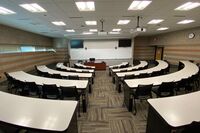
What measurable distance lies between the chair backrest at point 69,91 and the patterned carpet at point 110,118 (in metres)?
0.66

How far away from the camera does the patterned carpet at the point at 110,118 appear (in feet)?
9.60

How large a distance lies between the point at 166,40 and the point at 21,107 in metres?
11.9

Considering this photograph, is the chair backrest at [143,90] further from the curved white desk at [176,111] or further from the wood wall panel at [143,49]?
the wood wall panel at [143,49]

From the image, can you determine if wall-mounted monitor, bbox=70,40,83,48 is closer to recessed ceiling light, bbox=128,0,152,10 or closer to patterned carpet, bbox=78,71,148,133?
patterned carpet, bbox=78,71,148,133

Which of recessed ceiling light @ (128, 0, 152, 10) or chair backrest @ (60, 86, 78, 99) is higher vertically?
recessed ceiling light @ (128, 0, 152, 10)

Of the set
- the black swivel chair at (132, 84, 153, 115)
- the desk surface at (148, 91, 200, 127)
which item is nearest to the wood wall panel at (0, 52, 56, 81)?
the black swivel chair at (132, 84, 153, 115)

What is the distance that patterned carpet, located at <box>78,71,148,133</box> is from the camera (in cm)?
293

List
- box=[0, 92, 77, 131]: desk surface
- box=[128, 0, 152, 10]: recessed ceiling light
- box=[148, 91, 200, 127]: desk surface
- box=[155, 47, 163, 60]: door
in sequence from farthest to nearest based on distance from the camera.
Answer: box=[155, 47, 163, 60]: door → box=[128, 0, 152, 10]: recessed ceiling light → box=[148, 91, 200, 127]: desk surface → box=[0, 92, 77, 131]: desk surface

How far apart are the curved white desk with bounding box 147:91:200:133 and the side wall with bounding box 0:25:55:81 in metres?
6.49

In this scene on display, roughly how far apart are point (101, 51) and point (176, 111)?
11.5m

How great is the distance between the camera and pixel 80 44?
12.9 metres

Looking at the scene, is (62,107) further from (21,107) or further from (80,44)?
(80,44)

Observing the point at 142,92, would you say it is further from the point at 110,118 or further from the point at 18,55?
the point at 18,55

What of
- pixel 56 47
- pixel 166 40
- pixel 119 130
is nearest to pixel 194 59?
pixel 166 40
